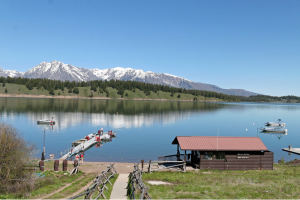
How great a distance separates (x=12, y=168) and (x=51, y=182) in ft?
15.3

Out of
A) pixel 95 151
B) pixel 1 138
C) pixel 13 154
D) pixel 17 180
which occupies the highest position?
pixel 1 138

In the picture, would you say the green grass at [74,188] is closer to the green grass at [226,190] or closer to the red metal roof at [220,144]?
the green grass at [226,190]

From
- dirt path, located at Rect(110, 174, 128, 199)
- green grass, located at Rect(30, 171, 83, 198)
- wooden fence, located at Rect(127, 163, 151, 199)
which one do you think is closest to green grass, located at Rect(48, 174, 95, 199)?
green grass, located at Rect(30, 171, 83, 198)

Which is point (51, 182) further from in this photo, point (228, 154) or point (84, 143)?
point (84, 143)

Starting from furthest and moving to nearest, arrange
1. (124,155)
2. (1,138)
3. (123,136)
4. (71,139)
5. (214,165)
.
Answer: (123,136), (71,139), (124,155), (214,165), (1,138)

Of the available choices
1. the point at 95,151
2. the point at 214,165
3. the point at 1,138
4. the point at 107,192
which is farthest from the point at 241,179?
the point at 95,151

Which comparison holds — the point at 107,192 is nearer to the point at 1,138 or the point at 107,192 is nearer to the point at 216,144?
the point at 1,138

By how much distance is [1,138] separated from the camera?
18250 mm

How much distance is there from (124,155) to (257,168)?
1029 inches

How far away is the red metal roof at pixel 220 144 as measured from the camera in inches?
1222

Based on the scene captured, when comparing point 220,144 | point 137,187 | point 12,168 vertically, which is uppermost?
point 12,168

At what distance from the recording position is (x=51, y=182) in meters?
22.2

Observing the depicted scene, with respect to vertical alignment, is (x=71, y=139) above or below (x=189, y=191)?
below

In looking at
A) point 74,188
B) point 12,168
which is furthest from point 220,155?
point 12,168
